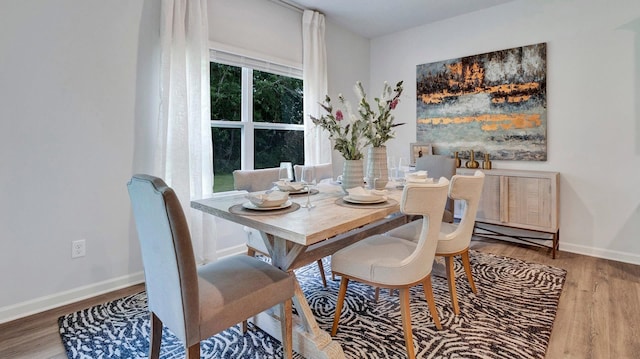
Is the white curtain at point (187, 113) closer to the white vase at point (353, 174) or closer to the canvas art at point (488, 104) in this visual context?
the white vase at point (353, 174)

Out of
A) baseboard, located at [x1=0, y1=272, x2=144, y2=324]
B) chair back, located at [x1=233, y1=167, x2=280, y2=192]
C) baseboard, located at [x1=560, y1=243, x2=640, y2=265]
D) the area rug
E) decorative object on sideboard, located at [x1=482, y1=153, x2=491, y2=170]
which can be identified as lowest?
the area rug

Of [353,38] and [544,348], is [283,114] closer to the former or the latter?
[353,38]

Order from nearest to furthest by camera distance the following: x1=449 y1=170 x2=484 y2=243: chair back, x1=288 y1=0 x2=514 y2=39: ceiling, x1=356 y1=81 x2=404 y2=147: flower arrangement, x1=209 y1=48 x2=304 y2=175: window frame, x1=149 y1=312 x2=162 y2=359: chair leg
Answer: x1=149 y1=312 x2=162 y2=359: chair leg
x1=449 y1=170 x2=484 y2=243: chair back
x1=356 y1=81 x2=404 y2=147: flower arrangement
x1=209 y1=48 x2=304 y2=175: window frame
x1=288 y1=0 x2=514 y2=39: ceiling

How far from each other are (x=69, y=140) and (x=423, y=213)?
2.33 m

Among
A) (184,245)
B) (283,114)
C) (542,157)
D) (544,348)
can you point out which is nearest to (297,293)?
(184,245)

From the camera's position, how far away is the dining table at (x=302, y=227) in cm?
142

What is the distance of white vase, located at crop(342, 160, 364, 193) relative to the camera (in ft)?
7.06

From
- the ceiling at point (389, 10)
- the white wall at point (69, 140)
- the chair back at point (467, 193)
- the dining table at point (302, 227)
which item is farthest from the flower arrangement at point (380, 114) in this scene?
the ceiling at point (389, 10)

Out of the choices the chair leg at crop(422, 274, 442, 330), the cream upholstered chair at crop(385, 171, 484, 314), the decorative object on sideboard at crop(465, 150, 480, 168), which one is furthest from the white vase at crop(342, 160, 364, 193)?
the decorative object on sideboard at crop(465, 150, 480, 168)

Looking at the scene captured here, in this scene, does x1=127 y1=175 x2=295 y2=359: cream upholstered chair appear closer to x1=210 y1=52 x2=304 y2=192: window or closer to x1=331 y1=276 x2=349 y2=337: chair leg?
x1=331 y1=276 x2=349 y2=337: chair leg

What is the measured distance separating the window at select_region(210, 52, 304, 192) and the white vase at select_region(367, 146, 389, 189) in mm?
1581

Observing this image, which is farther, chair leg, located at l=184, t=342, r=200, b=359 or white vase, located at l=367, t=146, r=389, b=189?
white vase, located at l=367, t=146, r=389, b=189

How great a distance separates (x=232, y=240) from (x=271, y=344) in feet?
5.30

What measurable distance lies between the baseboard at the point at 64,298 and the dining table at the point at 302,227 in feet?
3.87
